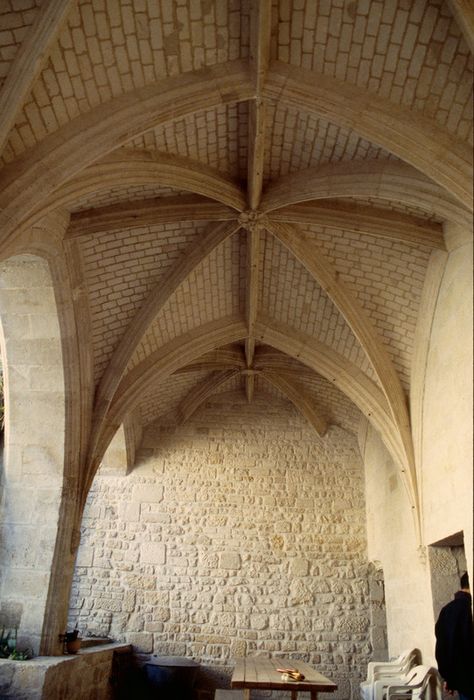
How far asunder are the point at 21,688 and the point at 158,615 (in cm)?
343

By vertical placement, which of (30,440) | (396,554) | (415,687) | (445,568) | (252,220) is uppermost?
(252,220)

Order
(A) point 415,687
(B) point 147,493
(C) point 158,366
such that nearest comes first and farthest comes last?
(A) point 415,687 → (C) point 158,366 → (B) point 147,493

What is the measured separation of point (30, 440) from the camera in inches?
270

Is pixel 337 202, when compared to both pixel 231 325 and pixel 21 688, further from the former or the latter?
pixel 21 688

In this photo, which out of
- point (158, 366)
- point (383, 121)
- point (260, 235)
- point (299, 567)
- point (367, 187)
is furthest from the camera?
point (299, 567)

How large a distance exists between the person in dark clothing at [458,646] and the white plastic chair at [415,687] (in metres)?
1.65

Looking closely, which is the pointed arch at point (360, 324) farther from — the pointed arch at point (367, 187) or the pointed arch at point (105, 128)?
the pointed arch at point (105, 128)

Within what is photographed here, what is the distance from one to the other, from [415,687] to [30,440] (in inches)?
188

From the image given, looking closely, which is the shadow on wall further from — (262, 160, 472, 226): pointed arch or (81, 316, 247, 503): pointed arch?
(81, 316, 247, 503): pointed arch

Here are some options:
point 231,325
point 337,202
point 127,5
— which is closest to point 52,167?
point 127,5

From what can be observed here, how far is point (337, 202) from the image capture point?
19.3 ft

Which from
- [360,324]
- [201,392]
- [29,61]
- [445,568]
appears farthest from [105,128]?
[201,392]

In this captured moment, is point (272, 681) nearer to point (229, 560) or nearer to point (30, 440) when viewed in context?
point (30, 440)

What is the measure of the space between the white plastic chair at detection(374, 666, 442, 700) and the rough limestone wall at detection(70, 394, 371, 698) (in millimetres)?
2088
